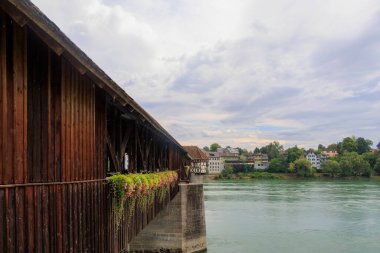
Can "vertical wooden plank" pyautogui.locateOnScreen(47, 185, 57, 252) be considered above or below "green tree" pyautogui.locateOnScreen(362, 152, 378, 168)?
above

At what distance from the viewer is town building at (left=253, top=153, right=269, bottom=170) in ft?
488

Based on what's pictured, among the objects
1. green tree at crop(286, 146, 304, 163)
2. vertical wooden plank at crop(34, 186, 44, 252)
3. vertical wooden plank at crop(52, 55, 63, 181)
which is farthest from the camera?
green tree at crop(286, 146, 304, 163)

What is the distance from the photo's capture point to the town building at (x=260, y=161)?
149 meters

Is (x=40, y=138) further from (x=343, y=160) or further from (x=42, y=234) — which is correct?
(x=343, y=160)

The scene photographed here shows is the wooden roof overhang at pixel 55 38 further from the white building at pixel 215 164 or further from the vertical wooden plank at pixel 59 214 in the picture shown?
the white building at pixel 215 164

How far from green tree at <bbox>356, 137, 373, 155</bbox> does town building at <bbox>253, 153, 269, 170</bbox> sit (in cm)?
2947

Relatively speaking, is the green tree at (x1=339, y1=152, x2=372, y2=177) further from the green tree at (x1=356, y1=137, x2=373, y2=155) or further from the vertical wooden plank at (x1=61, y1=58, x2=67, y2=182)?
the vertical wooden plank at (x1=61, y1=58, x2=67, y2=182)

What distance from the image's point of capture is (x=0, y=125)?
3.86m

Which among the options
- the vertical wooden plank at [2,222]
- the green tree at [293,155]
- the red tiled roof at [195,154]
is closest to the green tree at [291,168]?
the green tree at [293,155]

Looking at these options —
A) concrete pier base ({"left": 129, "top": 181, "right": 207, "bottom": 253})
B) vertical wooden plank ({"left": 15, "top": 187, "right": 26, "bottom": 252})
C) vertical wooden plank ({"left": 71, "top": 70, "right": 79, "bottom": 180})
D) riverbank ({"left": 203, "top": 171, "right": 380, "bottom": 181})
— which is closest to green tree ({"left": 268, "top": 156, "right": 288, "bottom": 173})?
riverbank ({"left": 203, "top": 171, "right": 380, "bottom": 181})

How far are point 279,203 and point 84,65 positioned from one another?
40614mm

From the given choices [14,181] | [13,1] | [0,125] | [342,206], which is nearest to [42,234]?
[14,181]

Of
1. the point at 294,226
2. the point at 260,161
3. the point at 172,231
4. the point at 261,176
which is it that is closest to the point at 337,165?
the point at 261,176

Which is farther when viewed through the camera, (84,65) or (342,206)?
(342,206)
